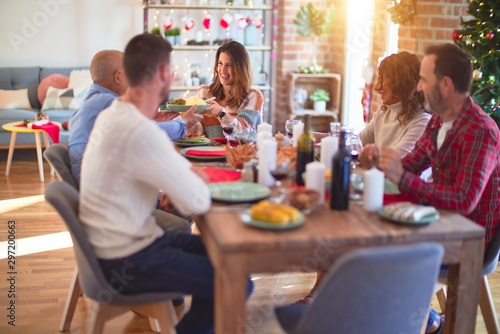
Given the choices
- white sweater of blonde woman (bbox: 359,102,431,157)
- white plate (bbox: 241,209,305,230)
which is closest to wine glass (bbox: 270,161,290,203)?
white plate (bbox: 241,209,305,230)

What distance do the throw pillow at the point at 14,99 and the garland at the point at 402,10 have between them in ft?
12.3

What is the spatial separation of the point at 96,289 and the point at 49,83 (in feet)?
16.1

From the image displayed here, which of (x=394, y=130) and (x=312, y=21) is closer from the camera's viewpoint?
(x=394, y=130)

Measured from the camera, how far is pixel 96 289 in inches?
85.7

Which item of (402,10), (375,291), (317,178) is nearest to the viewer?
(375,291)

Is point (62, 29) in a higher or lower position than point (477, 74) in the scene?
higher

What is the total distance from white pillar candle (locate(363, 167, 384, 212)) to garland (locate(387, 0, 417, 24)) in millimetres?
2982

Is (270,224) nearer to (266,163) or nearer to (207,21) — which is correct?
(266,163)

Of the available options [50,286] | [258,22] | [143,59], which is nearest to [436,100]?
[143,59]

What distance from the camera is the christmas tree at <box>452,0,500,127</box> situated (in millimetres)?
3730

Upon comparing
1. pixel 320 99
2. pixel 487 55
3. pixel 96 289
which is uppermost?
pixel 487 55

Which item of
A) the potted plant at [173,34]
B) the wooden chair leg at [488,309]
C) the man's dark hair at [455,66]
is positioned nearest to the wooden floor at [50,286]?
the wooden chair leg at [488,309]

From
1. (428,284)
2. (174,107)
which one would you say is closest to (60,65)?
(174,107)

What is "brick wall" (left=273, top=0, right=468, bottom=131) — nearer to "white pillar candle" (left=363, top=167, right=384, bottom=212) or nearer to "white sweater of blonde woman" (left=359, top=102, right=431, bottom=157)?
"white sweater of blonde woman" (left=359, top=102, right=431, bottom=157)
